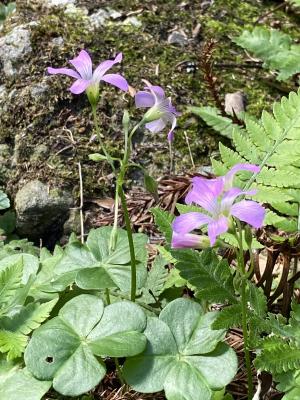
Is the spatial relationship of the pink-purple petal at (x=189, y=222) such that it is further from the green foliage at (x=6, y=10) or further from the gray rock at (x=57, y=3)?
the green foliage at (x=6, y=10)

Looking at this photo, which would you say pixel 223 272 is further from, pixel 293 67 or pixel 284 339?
pixel 293 67

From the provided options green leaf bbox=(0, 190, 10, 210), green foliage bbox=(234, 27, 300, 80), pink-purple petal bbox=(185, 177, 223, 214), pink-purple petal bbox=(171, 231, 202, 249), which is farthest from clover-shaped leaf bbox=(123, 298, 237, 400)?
green foliage bbox=(234, 27, 300, 80)

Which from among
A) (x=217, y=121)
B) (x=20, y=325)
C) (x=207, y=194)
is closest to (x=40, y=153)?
(x=217, y=121)

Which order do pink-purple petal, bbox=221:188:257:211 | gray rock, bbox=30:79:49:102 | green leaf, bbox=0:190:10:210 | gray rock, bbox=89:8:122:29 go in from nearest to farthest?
pink-purple petal, bbox=221:188:257:211 < green leaf, bbox=0:190:10:210 < gray rock, bbox=30:79:49:102 < gray rock, bbox=89:8:122:29

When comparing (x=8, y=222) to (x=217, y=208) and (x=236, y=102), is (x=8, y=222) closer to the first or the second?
(x=236, y=102)

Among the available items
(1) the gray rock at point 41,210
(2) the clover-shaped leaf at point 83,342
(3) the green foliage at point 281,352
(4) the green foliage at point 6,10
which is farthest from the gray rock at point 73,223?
(4) the green foliage at point 6,10

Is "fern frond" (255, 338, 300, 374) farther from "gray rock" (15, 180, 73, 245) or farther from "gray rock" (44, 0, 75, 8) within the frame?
"gray rock" (44, 0, 75, 8)
